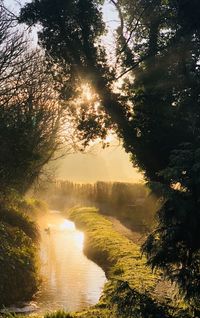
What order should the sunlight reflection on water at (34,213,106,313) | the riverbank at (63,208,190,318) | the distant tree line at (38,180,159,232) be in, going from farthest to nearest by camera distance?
1. the distant tree line at (38,180,159,232)
2. the sunlight reflection on water at (34,213,106,313)
3. the riverbank at (63,208,190,318)

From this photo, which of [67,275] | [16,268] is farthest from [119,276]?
[67,275]

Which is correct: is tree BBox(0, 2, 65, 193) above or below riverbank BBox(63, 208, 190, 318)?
above

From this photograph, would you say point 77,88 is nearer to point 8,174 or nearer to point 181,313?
point 8,174

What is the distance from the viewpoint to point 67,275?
24.6 meters

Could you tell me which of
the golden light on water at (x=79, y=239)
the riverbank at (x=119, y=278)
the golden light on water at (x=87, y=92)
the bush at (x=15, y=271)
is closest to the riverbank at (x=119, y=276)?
the riverbank at (x=119, y=278)

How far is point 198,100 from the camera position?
731 inches

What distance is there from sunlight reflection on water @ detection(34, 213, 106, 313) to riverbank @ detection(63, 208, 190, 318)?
83 centimetres

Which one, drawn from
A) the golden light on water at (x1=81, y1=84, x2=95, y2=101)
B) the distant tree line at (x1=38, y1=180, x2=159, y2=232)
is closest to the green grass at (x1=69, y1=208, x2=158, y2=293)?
the distant tree line at (x1=38, y1=180, x2=159, y2=232)

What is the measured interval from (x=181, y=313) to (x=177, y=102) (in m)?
12.4

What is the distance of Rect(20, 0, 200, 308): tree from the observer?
1980cm

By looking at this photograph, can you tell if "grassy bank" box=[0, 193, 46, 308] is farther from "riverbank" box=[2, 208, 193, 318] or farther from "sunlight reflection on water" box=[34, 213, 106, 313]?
"riverbank" box=[2, 208, 193, 318]

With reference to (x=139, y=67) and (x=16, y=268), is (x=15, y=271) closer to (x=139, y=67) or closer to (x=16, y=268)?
(x=16, y=268)

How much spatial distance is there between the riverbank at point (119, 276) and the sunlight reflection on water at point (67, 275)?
32.7 inches

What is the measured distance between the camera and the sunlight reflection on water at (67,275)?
19594mm
